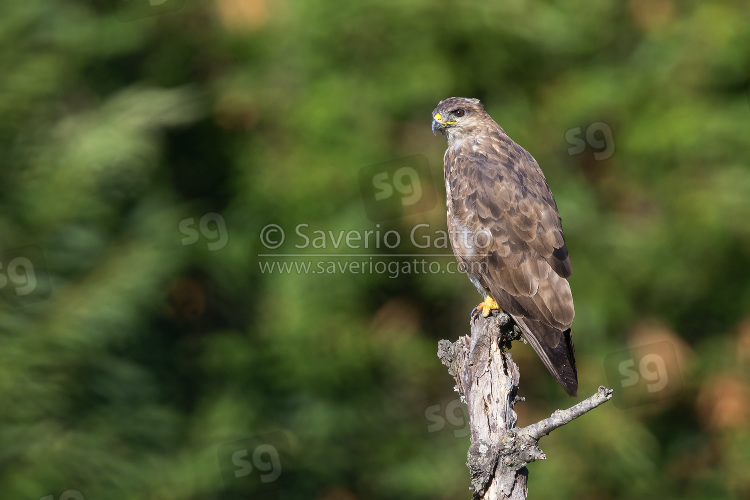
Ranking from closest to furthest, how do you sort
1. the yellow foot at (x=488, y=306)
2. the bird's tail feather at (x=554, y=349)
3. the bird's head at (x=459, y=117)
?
the bird's tail feather at (x=554, y=349) → the yellow foot at (x=488, y=306) → the bird's head at (x=459, y=117)

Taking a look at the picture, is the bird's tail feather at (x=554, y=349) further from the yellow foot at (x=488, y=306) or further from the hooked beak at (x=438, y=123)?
the hooked beak at (x=438, y=123)

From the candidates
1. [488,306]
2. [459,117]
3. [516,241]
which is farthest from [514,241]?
[459,117]

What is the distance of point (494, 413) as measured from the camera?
397 cm

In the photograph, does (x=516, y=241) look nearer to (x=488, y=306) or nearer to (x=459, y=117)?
(x=488, y=306)

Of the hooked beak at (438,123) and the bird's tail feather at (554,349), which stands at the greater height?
the hooked beak at (438,123)

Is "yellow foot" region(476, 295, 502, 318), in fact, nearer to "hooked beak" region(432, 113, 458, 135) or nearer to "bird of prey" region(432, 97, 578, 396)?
"bird of prey" region(432, 97, 578, 396)

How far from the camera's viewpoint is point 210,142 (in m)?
9.05

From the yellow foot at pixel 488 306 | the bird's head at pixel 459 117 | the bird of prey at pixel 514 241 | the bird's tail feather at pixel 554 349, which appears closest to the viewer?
the bird's tail feather at pixel 554 349

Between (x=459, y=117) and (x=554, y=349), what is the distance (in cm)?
178

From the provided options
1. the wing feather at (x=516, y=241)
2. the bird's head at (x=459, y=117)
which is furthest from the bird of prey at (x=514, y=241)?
the bird's head at (x=459, y=117)

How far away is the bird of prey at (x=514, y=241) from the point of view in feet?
14.9

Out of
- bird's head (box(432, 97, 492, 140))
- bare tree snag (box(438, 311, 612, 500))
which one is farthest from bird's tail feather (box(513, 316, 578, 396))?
bird's head (box(432, 97, 492, 140))

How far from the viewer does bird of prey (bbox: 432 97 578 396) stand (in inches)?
179

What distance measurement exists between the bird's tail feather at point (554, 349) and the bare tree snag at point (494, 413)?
16cm
